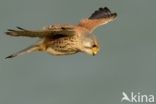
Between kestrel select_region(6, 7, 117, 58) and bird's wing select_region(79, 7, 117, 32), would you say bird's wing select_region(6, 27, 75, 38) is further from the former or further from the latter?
bird's wing select_region(79, 7, 117, 32)

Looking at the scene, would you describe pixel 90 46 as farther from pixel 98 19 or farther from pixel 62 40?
pixel 98 19

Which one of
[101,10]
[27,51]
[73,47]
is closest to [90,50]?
[73,47]

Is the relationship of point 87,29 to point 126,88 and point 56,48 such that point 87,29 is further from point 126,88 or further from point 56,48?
point 126,88

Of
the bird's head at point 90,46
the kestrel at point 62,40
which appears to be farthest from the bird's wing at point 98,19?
the bird's head at point 90,46

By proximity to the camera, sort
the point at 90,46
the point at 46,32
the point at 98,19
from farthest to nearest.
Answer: the point at 98,19 → the point at 46,32 → the point at 90,46

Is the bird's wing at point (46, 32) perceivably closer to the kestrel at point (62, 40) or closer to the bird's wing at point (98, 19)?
the kestrel at point (62, 40)

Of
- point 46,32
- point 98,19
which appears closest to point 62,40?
point 46,32

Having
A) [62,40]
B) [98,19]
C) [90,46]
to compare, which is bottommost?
[90,46]

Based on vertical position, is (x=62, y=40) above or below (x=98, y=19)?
below
